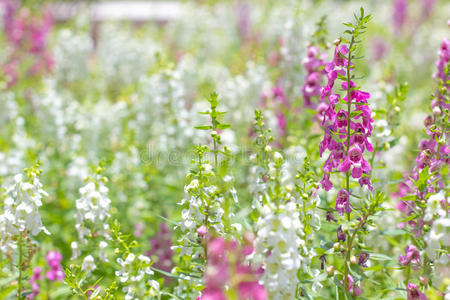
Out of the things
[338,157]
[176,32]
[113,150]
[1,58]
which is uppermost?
[176,32]

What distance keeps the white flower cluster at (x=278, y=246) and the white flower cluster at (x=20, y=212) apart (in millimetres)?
1314

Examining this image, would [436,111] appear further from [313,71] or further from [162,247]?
[162,247]

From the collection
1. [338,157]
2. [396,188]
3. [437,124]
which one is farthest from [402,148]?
[338,157]

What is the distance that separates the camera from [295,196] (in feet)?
7.75

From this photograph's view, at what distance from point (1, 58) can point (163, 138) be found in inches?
175

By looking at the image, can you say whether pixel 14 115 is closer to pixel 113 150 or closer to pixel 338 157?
pixel 113 150

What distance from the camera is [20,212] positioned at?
8.14 ft

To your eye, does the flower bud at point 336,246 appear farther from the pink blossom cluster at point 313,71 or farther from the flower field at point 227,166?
the pink blossom cluster at point 313,71

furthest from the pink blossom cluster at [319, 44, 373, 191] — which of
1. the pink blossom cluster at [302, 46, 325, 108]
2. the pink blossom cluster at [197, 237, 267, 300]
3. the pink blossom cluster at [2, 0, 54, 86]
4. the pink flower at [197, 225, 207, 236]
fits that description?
the pink blossom cluster at [2, 0, 54, 86]

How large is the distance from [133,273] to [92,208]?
2.42 feet

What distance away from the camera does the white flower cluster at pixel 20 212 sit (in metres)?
2.47

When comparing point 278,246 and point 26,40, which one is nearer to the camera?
point 278,246

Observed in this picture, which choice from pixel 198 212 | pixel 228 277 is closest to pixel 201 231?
pixel 198 212

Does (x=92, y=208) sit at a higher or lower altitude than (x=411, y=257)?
higher
